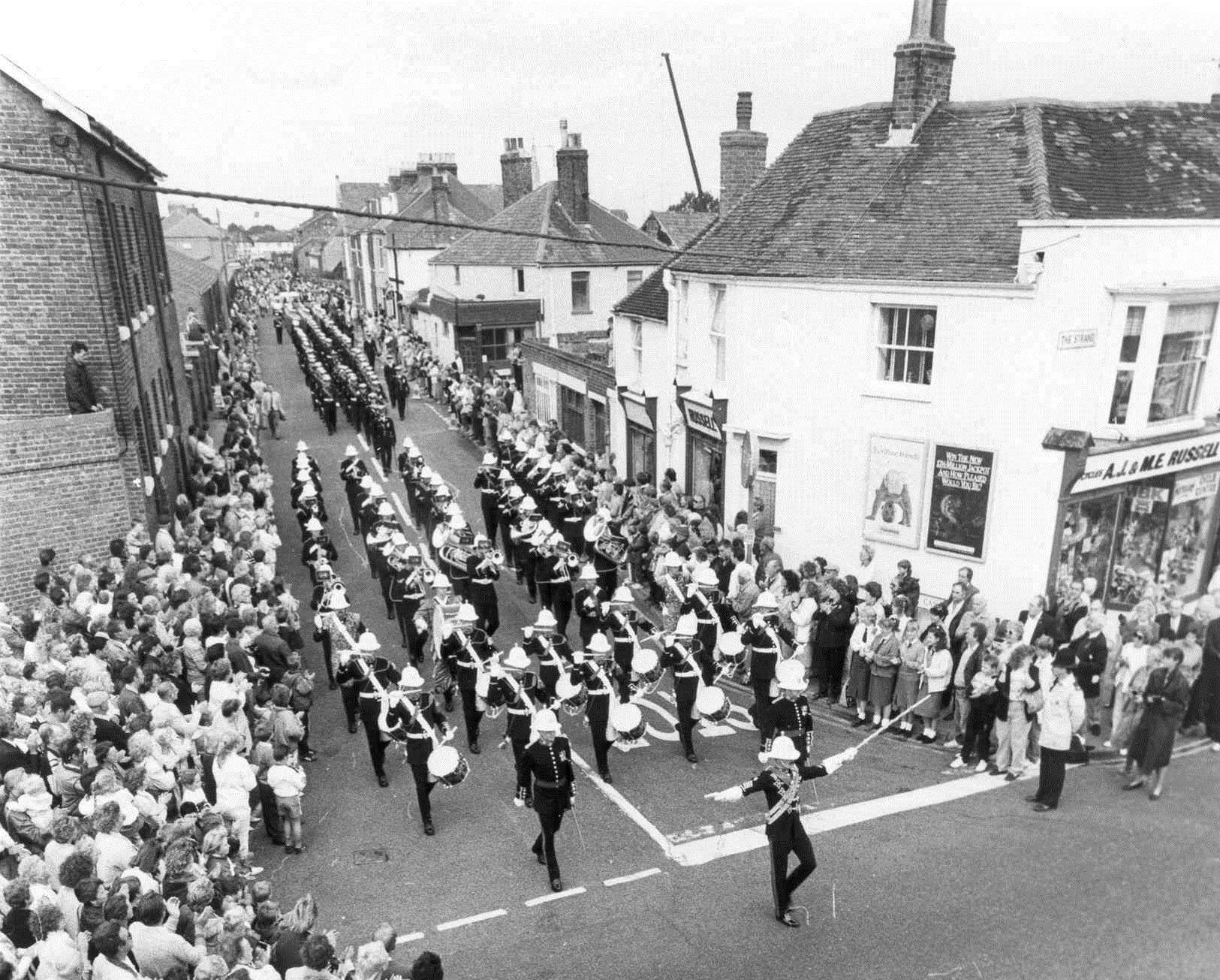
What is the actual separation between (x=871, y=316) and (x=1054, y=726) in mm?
6736

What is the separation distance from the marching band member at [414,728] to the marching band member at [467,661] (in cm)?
115

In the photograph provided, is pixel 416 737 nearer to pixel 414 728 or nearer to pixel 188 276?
pixel 414 728

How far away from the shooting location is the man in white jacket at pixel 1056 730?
8562mm

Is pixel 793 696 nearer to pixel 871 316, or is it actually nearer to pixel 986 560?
pixel 986 560

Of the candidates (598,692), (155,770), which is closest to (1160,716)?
(598,692)

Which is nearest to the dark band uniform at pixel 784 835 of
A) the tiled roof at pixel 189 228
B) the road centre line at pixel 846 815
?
the road centre line at pixel 846 815

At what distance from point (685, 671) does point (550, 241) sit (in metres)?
28.1

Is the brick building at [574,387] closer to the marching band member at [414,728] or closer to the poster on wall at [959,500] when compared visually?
the poster on wall at [959,500]

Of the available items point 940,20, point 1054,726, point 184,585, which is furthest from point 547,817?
point 940,20

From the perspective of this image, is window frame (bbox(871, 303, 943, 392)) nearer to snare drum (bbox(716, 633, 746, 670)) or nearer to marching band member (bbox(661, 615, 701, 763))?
snare drum (bbox(716, 633, 746, 670))

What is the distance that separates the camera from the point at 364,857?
8500 mm

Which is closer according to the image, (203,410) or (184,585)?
(184,585)

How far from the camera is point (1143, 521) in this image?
44.7 ft

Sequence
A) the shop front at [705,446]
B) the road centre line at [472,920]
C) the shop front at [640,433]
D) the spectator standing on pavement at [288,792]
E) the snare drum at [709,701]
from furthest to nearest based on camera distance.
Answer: the shop front at [640,433]
the shop front at [705,446]
the snare drum at [709,701]
the spectator standing on pavement at [288,792]
the road centre line at [472,920]
